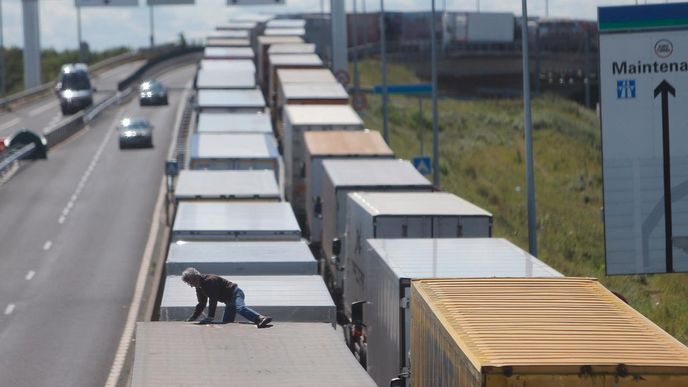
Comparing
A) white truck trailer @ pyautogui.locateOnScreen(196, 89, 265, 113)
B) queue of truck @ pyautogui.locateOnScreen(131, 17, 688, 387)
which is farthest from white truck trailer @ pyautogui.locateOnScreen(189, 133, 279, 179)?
white truck trailer @ pyautogui.locateOnScreen(196, 89, 265, 113)

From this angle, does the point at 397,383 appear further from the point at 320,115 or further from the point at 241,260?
the point at 320,115

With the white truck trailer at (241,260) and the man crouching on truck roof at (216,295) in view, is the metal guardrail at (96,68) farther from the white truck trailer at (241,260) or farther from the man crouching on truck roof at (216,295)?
the man crouching on truck roof at (216,295)

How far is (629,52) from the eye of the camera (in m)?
17.4

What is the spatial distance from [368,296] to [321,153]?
1440cm

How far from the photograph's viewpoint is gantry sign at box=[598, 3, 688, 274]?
17.4 metres

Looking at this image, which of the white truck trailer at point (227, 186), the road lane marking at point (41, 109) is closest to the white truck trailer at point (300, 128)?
the white truck trailer at point (227, 186)

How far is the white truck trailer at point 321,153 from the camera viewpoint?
32291 mm

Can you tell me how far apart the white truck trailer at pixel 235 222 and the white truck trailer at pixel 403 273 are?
15.8 ft

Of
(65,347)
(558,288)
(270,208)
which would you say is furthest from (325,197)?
(558,288)

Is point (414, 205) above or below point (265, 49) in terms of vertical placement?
below

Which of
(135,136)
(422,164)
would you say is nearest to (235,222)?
(422,164)

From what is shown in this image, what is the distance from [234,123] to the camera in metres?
45.8

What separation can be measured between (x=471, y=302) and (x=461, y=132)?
195 ft

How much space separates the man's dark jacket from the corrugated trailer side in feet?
7.83
